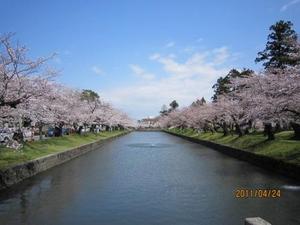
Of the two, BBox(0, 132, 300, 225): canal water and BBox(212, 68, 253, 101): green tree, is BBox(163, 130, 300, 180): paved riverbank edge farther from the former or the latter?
BBox(212, 68, 253, 101): green tree

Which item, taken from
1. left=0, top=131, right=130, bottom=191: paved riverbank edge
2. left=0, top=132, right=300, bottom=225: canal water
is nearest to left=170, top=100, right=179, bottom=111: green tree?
left=0, top=131, right=130, bottom=191: paved riverbank edge

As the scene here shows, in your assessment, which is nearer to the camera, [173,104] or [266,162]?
[266,162]

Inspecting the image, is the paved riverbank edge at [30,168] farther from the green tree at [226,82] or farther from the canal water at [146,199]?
the green tree at [226,82]

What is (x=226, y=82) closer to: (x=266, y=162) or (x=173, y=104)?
(x=266, y=162)

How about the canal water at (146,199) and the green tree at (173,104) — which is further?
the green tree at (173,104)

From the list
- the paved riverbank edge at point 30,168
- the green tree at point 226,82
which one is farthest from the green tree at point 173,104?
the paved riverbank edge at point 30,168

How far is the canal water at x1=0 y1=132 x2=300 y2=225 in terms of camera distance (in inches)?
480

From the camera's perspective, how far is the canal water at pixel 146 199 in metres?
12.2

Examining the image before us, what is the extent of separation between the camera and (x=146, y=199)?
15.0m

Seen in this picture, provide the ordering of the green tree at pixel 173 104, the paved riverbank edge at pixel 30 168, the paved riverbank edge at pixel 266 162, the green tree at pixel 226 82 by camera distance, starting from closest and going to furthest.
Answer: the paved riverbank edge at pixel 30 168
the paved riverbank edge at pixel 266 162
the green tree at pixel 226 82
the green tree at pixel 173 104

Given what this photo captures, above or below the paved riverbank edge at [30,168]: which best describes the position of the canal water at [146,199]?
below

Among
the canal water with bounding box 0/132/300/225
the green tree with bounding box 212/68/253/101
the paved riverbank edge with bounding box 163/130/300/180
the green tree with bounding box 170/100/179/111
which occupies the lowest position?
the canal water with bounding box 0/132/300/225

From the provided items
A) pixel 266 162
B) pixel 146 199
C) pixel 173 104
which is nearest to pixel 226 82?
pixel 266 162

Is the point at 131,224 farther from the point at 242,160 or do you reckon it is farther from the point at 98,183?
the point at 242,160
